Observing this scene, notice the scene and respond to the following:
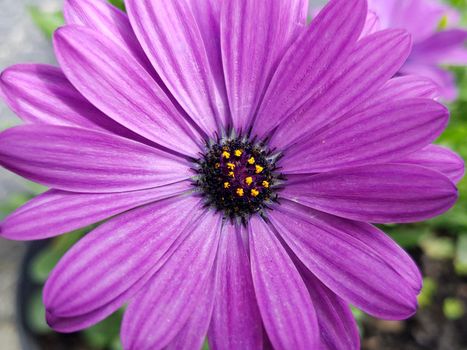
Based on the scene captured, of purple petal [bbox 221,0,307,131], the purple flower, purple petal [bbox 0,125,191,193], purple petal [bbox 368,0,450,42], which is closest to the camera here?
purple petal [bbox 0,125,191,193]

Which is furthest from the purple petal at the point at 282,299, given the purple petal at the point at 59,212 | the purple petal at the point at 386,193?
the purple petal at the point at 59,212

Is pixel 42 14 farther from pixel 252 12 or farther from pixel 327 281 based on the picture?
pixel 327 281

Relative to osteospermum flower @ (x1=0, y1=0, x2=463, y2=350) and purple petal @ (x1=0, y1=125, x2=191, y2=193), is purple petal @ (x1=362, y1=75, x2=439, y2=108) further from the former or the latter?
purple petal @ (x1=0, y1=125, x2=191, y2=193)

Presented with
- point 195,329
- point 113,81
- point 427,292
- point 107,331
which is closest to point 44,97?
point 113,81

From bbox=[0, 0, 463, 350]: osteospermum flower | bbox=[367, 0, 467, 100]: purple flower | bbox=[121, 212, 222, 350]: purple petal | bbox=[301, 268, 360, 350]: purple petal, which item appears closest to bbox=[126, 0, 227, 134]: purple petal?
bbox=[0, 0, 463, 350]: osteospermum flower

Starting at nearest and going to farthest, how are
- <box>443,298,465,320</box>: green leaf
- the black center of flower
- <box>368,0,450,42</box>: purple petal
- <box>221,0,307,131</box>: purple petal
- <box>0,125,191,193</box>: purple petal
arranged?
<box>0,125,191,193</box>: purple petal → <box>221,0,307,131</box>: purple petal → the black center of flower → <box>368,0,450,42</box>: purple petal → <box>443,298,465,320</box>: green leaf

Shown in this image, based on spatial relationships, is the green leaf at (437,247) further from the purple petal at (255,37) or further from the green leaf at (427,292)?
the purple petal at (255,37)

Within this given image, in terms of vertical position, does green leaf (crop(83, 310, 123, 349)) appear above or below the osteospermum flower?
below

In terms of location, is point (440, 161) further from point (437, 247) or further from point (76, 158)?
point (437, 247)
